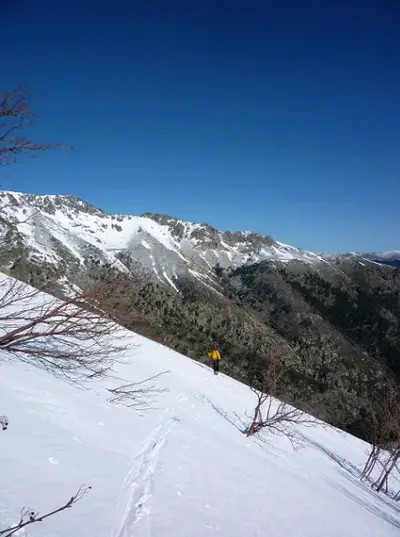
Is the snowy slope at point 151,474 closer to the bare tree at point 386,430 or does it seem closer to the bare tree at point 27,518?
the bare tree at point 27,518

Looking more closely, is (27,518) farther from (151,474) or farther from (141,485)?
(151,474)

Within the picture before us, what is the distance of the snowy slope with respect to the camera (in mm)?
5523

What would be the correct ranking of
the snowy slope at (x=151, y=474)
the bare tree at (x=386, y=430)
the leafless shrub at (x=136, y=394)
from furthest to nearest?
the bare tree at (x=386, y=430)
the leafless shrub at (x=136, y=394)
the snowy slope at (x=151, y=474)

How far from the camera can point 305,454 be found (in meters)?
16.4

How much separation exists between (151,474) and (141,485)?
0.65 m

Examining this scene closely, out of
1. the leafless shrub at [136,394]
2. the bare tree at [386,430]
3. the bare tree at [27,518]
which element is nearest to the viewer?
the bare tree at [27,518]

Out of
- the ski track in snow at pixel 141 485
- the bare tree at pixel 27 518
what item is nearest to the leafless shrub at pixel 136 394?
the ski track in snow at pixel 141 485

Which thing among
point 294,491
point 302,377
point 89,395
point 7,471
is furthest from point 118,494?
point 302,377

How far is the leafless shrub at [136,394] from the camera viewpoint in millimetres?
11117

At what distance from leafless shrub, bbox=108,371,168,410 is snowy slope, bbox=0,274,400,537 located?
342 millimetres

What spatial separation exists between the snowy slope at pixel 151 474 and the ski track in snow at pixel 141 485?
0.02m

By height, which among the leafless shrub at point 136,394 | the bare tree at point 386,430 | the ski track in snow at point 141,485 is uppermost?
the bare tree at point 386,430

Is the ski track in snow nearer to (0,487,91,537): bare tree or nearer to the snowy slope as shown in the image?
the snowy slope

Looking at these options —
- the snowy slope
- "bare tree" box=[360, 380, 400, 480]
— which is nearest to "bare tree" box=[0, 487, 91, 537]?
the snowy slope
